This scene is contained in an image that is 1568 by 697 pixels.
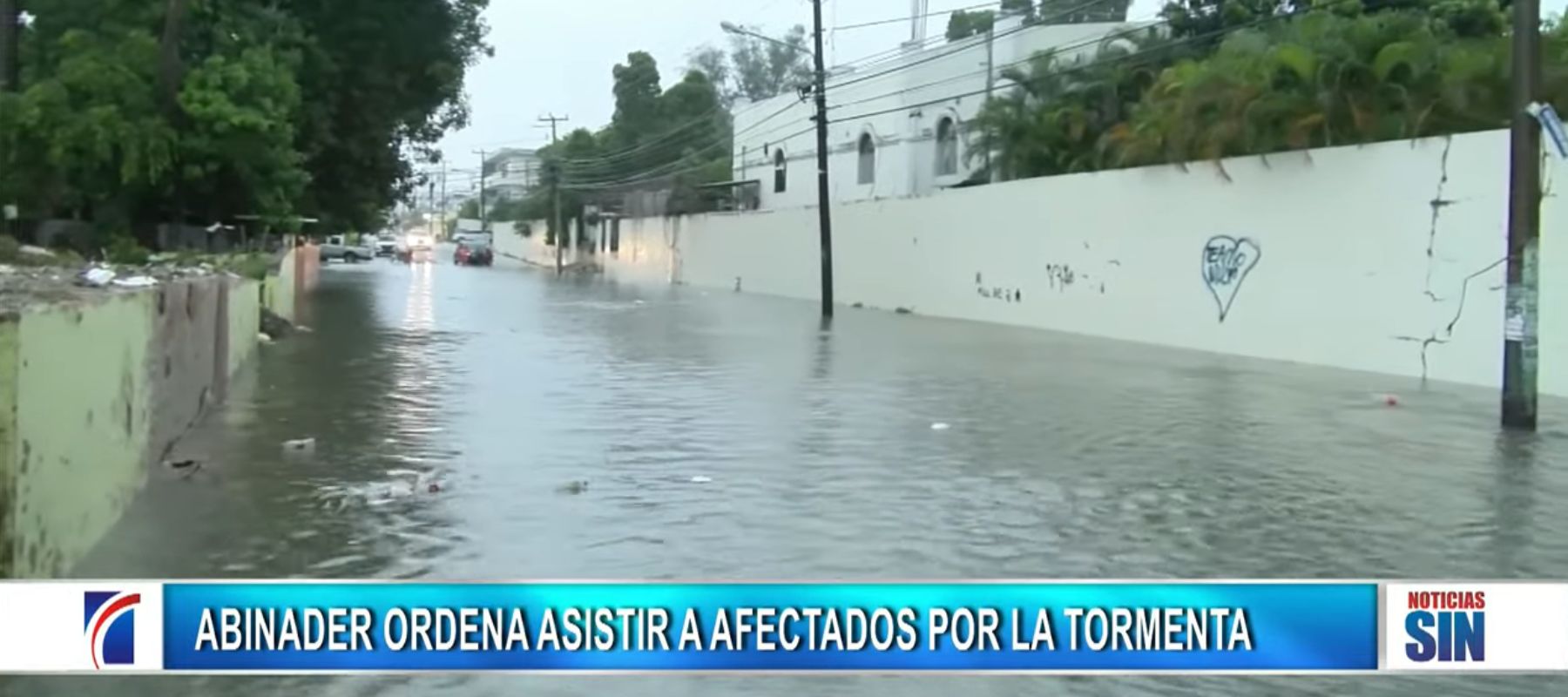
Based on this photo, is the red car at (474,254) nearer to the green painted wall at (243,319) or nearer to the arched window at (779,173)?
the arched window at (779,173)

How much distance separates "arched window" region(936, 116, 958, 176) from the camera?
4347 centimetres

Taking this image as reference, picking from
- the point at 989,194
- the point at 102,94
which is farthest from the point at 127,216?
the point at 989,194

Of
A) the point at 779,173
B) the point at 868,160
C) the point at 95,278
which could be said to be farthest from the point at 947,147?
the point at 95,278

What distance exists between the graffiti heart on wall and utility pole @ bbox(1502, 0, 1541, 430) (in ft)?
26.7

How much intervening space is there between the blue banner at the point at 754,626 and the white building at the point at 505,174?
13606 cm

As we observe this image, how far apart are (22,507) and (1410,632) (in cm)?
512

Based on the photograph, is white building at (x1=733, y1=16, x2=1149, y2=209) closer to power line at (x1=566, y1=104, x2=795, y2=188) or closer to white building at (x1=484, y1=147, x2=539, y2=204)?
power line at (x1=566, y1=104, x2=795, y2=188)

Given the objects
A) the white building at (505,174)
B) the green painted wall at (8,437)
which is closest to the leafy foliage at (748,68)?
the white building at (505,174)

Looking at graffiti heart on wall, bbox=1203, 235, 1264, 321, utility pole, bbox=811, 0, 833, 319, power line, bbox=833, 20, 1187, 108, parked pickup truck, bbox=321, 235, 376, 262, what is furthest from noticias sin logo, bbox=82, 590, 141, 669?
parked pickup truck, bbox=321, 235, 376, 262

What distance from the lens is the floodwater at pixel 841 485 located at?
7559mm

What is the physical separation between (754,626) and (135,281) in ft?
21.1

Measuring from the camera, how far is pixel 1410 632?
211 inches

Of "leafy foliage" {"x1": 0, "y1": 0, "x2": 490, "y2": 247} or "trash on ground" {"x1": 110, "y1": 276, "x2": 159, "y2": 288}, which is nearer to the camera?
"trash on ground" {"x1": 110, "y1": 276, "x2": 159, "y2": 288}

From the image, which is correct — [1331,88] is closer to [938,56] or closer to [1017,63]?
[1017,63]
